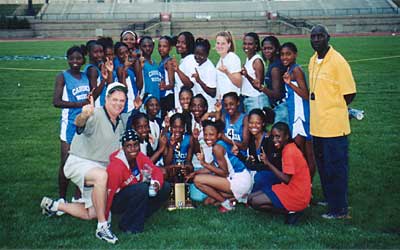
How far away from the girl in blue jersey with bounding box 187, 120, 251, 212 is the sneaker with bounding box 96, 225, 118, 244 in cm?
132

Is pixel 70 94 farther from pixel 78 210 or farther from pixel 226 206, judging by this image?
pixel 226 206

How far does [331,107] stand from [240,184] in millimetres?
1321

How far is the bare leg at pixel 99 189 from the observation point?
17.0 feet

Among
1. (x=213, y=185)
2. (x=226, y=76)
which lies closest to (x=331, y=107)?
(x=213, y=185)

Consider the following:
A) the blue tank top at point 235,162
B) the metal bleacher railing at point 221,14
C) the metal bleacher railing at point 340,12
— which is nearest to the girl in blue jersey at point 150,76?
the blue tank top at point 235,162

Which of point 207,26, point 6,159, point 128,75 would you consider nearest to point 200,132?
point 128,75

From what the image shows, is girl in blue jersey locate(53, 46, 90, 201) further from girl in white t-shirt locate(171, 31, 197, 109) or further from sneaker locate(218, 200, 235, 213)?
sneaker locate(218, 200, 235, 213)

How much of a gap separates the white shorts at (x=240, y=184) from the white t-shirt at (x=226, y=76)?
1.24 m

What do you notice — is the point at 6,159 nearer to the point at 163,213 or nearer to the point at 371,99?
the point at 163,213

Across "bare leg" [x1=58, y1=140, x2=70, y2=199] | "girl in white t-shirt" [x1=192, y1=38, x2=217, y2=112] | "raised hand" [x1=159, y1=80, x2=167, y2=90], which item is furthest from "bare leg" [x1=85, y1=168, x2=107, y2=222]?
"raised hand" [x1=159, y1=80, x2=167, y2=90]

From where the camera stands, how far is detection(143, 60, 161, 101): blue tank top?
24.2ft

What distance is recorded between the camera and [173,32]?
48062 millimetres

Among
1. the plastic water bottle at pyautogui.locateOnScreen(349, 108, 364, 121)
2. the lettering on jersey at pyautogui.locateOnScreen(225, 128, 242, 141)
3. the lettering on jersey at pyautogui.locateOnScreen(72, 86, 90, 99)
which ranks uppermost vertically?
the lettering on jersey at pyautogui.locateOnScreen(72, 86, 90, 99)

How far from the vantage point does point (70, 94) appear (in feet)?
19.6
